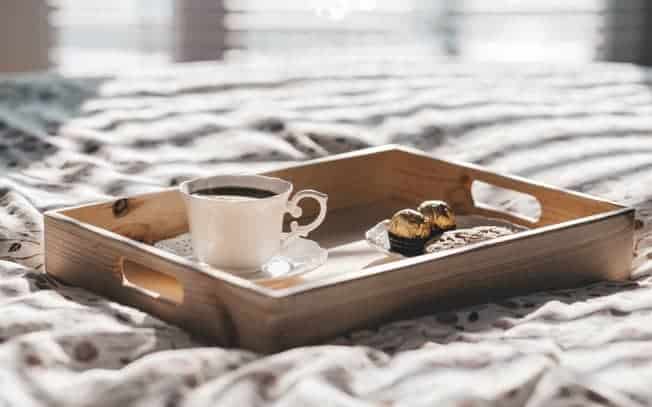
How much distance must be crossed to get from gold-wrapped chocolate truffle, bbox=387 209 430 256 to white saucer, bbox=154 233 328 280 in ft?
0.25

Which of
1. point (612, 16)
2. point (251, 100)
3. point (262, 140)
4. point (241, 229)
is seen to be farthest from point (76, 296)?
point (612, 16)

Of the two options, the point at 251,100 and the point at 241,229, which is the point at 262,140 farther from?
the point at 241,229

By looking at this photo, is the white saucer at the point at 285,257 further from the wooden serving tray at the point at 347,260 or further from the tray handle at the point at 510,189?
the tray handle at the point at 510,189

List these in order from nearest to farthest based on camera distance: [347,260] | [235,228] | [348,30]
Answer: [235,228], [347,260], [348,30]

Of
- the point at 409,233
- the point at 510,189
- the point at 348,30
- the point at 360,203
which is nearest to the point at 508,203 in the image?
the point at 510,189

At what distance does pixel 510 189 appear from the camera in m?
1.23

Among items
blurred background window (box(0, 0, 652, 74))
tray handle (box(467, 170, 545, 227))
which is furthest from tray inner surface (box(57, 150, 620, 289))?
blurred background window (box(0, 0, 652, 74))

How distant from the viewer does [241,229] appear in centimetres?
94

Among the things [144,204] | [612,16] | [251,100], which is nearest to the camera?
[144,204]

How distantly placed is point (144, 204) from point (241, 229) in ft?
0.63

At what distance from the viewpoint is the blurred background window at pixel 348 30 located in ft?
13.4

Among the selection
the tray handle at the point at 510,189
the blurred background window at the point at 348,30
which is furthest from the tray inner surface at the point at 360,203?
the blurred background window at the point at 348,30

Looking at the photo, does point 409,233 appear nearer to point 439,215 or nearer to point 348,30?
point 439,215

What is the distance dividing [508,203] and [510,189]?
0.27ft
